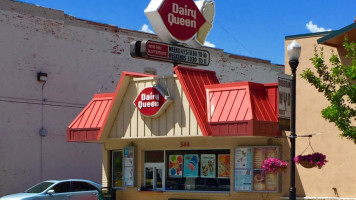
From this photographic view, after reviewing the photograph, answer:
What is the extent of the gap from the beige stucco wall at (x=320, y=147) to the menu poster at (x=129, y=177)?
7280mm

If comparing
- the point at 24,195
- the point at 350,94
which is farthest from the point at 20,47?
the point at 350,94

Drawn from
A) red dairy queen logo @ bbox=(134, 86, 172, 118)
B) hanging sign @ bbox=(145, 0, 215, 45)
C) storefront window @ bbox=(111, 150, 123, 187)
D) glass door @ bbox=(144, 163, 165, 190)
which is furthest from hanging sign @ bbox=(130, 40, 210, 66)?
storefront window @ bbox=(111, 150, 123, 187)

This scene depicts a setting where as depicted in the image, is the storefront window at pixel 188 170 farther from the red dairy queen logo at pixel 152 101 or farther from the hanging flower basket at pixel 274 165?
the hanging flower basket at pixel 274 165

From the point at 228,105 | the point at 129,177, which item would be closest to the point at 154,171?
the point at 129,177

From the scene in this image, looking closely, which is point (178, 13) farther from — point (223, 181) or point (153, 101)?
point (223, 181)

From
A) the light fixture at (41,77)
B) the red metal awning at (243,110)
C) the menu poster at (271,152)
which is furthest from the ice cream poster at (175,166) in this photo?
the light fixture at (41,77)

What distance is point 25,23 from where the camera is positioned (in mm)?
33406

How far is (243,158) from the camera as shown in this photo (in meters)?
22.7

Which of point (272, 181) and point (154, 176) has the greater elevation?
point (272, 181)

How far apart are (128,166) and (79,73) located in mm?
10796

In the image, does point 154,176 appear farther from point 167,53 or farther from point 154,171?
point 167,53

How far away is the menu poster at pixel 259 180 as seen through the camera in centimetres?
2217

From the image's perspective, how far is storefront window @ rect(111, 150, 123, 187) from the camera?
27.1 m

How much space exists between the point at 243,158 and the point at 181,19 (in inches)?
241
